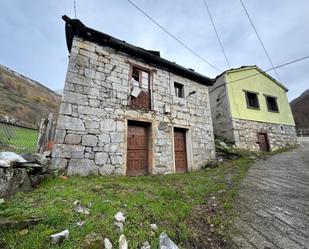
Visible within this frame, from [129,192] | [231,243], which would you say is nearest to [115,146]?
[129,192]

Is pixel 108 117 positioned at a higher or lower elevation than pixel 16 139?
higher

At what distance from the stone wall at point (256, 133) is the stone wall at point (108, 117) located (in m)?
3.58

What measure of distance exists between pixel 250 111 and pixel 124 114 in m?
9.19

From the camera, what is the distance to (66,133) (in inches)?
178

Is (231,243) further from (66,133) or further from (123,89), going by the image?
(123,89)

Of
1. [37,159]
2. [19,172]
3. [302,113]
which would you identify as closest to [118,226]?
[19,172]

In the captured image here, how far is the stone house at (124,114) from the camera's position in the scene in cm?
471

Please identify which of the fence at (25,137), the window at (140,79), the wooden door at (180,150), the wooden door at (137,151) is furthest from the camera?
the wooden door at (180,150)

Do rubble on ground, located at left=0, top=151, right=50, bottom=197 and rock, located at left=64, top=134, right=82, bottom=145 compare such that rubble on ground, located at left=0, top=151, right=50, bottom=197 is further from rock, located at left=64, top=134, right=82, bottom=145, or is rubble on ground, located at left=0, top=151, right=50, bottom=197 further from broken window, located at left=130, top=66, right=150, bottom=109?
broken window, located at left=130, top=66, right=150, bottom=109

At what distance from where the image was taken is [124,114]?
18.6ft

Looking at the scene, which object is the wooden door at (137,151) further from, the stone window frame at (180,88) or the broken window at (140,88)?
the stone window frame at (180,88)

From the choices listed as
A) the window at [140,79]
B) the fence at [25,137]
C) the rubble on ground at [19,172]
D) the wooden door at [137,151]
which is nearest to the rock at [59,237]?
the rubble on ground at [19,172]

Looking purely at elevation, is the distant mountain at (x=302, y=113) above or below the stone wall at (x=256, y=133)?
above

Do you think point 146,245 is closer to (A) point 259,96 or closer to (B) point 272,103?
(A) point 259,96
